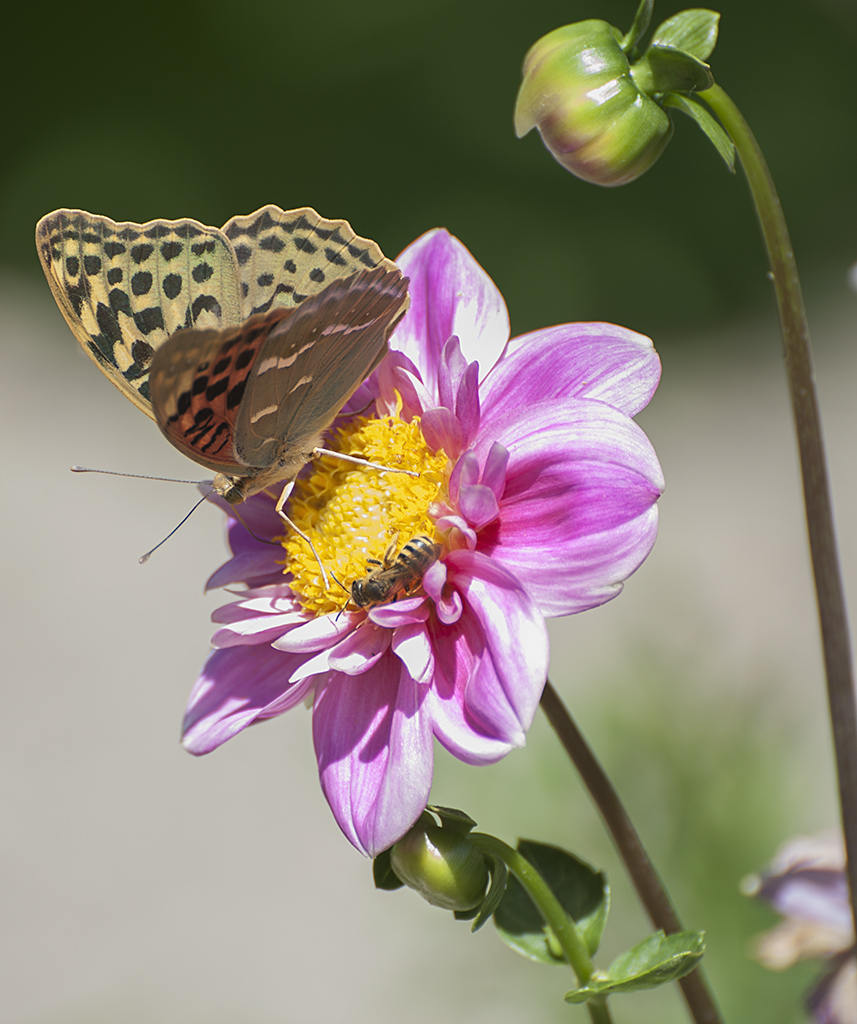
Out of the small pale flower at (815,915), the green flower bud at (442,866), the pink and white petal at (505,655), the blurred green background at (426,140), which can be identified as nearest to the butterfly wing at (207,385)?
the pink and white petal at (505,655)

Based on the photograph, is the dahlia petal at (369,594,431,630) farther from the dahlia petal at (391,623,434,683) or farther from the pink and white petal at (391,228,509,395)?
the pink and white petal at (391,228,509,395)

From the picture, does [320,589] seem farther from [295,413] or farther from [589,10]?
[589,10]

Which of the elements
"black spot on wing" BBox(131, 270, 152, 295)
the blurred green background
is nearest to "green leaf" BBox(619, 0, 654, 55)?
"black spot on wing" BBox(131, 270, 152, 295)

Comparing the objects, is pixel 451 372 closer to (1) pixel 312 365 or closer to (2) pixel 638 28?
(1) pixel 312 365

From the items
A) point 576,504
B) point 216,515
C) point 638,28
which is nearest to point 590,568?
point 576,504

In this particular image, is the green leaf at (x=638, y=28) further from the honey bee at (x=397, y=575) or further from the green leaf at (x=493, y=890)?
the green leaf at (x=493, y=890)

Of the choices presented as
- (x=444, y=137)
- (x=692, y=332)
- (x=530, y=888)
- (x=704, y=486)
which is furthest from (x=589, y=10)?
(x=530, y=888)
